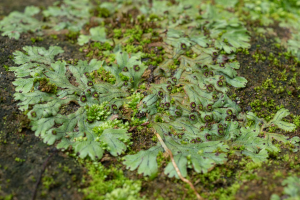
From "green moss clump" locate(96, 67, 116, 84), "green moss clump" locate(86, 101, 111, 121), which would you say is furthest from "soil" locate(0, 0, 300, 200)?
"green moss clump" locate(96, 67, 116, 84)

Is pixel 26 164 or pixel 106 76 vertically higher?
pixel 106 76

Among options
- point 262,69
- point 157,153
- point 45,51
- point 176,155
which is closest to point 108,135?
point 157,153

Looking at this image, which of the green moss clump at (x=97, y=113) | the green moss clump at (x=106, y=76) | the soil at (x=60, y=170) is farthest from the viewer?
the green moss clump at (x=106, y=76)

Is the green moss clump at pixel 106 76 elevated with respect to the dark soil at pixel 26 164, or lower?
elevated

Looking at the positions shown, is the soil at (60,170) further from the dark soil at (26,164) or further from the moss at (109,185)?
the moss at (109,185)

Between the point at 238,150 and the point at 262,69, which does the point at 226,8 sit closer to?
the point at 262,69

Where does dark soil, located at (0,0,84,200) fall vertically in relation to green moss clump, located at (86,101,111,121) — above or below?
below

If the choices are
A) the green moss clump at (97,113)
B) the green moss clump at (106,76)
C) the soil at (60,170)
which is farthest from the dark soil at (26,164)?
the green moss clump at (106,76)

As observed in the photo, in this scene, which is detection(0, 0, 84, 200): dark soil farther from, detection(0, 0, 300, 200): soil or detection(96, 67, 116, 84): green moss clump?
detection(96, 67, 116, 84): green moss clump

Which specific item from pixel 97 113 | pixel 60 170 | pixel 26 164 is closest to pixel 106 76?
pixel 97 113

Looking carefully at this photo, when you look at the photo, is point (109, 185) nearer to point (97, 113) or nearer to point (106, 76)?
point (97, 113)

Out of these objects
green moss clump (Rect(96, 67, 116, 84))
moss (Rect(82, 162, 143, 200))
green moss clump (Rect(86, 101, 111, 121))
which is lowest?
moss (Rect(82, 162, 143, 200))
